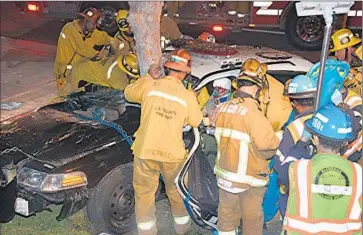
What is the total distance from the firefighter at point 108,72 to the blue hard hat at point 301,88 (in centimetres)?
207

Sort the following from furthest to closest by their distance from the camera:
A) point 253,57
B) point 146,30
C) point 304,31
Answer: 1. point 304,31
2. point 253,57
3. point 146,30

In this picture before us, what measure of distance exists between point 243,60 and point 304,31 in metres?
6.71

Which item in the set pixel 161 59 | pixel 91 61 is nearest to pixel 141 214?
pixel 161 59

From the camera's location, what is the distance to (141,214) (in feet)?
16.6

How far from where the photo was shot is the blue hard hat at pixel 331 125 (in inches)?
135

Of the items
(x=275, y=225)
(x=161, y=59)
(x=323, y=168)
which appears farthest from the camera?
(x=161, y=59)

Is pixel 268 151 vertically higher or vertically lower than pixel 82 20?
lower

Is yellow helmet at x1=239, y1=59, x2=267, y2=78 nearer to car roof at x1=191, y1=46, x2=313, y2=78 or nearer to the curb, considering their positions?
car roof at x1=191, y1=46, x2=313, y2=78

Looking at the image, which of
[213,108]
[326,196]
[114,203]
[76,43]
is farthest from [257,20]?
[326,196]

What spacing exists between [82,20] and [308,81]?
4.08 metres

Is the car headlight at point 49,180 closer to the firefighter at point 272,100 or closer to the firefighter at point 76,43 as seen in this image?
the firefighter at point 272,100

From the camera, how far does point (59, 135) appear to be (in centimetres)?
550

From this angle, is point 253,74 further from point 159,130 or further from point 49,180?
point 49,180

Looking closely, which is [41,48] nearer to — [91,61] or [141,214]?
[91,61]
